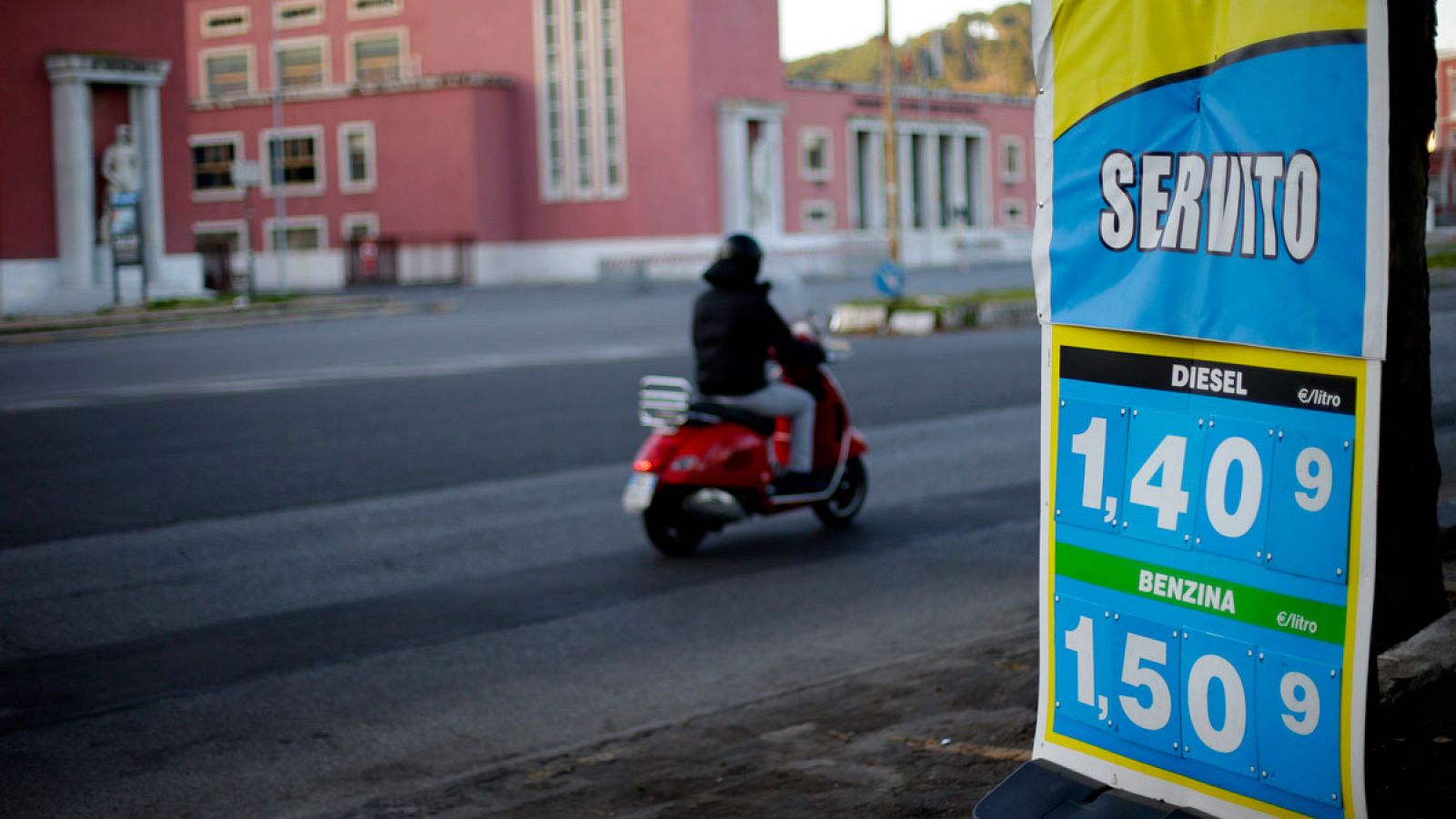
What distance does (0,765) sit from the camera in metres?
5.54

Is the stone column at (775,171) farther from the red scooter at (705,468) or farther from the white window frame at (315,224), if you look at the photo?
the red scooter at (705,468)

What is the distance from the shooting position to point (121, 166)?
39.8 metres

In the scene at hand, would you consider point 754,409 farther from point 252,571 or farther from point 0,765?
point 0,765

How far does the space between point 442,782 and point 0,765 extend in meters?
1.55

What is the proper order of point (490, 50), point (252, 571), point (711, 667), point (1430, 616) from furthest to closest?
point (490, 50), point (252, 571), point (711, 667), point (1430, 616)

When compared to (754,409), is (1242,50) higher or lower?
higher

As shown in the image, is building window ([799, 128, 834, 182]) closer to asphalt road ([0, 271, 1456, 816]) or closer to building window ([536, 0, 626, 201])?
building window ([536, 0, 626, 201])

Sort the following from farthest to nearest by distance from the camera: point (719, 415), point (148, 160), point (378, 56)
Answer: point (378, 56), point (148, 160), point (719, 415)

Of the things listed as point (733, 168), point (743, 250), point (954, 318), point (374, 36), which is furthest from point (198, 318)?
point (374, 36)

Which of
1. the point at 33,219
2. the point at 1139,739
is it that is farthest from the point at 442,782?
the point at 33,219

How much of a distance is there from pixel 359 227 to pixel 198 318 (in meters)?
28.3

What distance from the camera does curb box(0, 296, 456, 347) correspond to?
102ft

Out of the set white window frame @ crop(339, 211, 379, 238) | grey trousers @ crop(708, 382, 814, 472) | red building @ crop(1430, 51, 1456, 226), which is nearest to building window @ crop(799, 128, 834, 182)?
white window frame @ crop(339, 211, 379, 238)

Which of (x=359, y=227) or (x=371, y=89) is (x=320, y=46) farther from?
(x=359, y=227)
